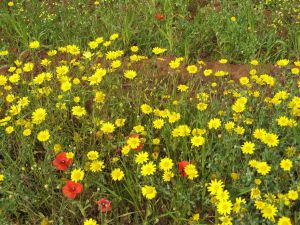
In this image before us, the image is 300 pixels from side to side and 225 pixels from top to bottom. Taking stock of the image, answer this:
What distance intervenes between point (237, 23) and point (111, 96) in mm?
1517

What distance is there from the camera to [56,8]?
475cm

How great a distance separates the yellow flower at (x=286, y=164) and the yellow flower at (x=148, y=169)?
74cm

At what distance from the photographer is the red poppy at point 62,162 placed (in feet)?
8.57

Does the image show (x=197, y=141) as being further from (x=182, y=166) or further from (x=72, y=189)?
(x=72, y=189)

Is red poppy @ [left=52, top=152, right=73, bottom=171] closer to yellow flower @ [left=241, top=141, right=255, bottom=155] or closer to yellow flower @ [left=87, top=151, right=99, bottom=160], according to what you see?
yellow flower @ [left=87, top=151, right=99, bottom=160]

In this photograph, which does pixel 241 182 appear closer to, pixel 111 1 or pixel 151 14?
pixel 151 14

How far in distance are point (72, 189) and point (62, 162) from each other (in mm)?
199

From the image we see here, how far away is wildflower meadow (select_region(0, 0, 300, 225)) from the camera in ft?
8.54

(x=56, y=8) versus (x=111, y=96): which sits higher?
(x=56, y=8)

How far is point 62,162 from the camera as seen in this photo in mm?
2648

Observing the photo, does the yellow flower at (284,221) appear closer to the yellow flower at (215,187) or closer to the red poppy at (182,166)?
the yellow flower at (215,187)

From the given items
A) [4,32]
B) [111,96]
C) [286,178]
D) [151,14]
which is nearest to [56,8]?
[4,32]

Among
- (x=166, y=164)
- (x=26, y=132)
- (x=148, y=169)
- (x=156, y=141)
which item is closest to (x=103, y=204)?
(x=148, y=169)


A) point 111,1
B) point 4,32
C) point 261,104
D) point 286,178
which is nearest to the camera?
point 286,178
